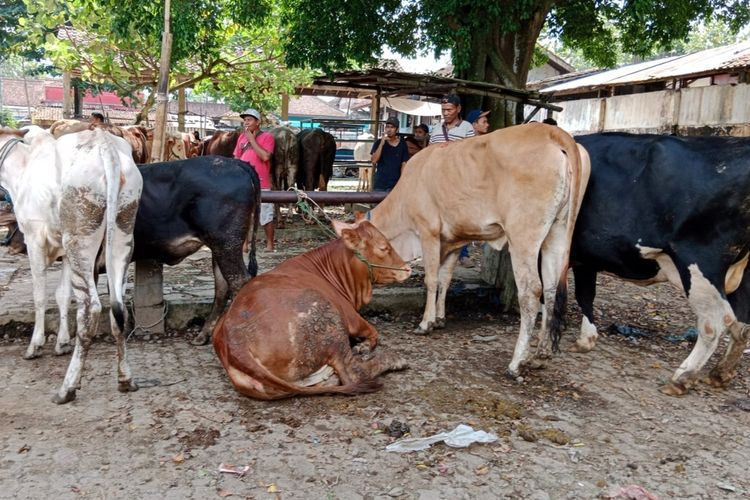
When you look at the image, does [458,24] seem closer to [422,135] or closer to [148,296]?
[422,135]

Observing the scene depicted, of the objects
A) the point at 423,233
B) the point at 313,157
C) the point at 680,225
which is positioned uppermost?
the point at 313,157

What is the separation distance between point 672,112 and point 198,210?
14.4m

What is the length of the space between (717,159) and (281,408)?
12.1ft

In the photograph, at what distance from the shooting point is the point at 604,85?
18.5m

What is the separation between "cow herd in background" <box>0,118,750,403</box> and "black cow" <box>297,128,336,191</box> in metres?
6.93

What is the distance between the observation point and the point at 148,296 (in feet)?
18.7

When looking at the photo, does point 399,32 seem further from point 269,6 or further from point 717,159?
point 717,159

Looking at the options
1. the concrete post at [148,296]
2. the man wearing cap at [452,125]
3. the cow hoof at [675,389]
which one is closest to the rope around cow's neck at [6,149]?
the concrete post at [148,296]

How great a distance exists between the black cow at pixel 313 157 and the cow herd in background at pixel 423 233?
693 centimetres

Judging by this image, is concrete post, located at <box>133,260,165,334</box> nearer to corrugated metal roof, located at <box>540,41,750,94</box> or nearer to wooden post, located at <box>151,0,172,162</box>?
wooden post, located at <box>151,0,172,162</box>

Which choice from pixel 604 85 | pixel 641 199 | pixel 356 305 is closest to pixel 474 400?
pixel 356 305

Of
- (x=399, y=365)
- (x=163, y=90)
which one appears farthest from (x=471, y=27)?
(x=399, y=365)

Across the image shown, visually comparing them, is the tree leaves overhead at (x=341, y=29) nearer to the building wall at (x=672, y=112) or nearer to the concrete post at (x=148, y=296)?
the concrete post at (x=148, y=296)

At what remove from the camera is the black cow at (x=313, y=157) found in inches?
498
